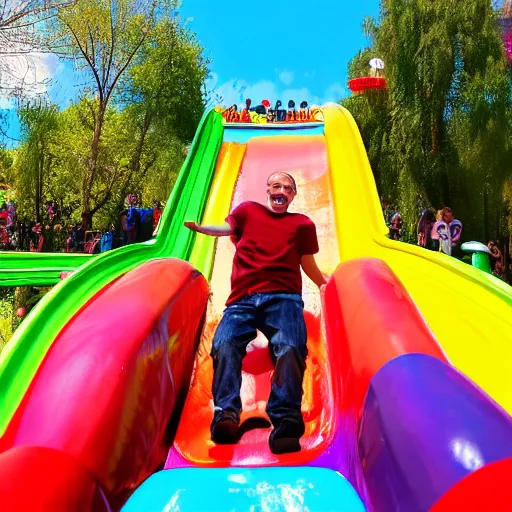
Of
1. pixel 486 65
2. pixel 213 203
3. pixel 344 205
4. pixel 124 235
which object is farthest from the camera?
pixel 486 65

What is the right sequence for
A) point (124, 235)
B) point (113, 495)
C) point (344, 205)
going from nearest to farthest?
point (113, 495), point (344, 205), point (124, 235)

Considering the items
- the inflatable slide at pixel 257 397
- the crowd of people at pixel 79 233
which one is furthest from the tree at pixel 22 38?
the inflatable slide at pixel 257 397

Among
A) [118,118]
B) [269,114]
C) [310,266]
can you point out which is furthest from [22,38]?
[118,118]

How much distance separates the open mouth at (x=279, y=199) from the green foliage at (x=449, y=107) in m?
9.61

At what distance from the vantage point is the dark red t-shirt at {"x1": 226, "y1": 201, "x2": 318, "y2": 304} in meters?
2.55

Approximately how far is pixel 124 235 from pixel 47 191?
12324 millimetres

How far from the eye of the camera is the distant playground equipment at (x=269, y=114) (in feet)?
25.9

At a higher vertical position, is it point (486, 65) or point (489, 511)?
point (486, 65)

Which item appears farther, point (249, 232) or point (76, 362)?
point (249, 232)

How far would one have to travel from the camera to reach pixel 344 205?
4691 millimetres

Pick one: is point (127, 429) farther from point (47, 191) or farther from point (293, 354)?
point (47, 191)

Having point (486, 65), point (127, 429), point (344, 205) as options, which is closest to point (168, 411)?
point (127, 429)

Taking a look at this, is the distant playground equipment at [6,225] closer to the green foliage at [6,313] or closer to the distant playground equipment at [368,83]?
the green foliage at [6,313]

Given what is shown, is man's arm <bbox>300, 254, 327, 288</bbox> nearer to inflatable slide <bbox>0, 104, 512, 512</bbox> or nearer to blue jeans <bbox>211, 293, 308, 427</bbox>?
inflatable slide <bbox>0, 104, 512, 512</bbox>
